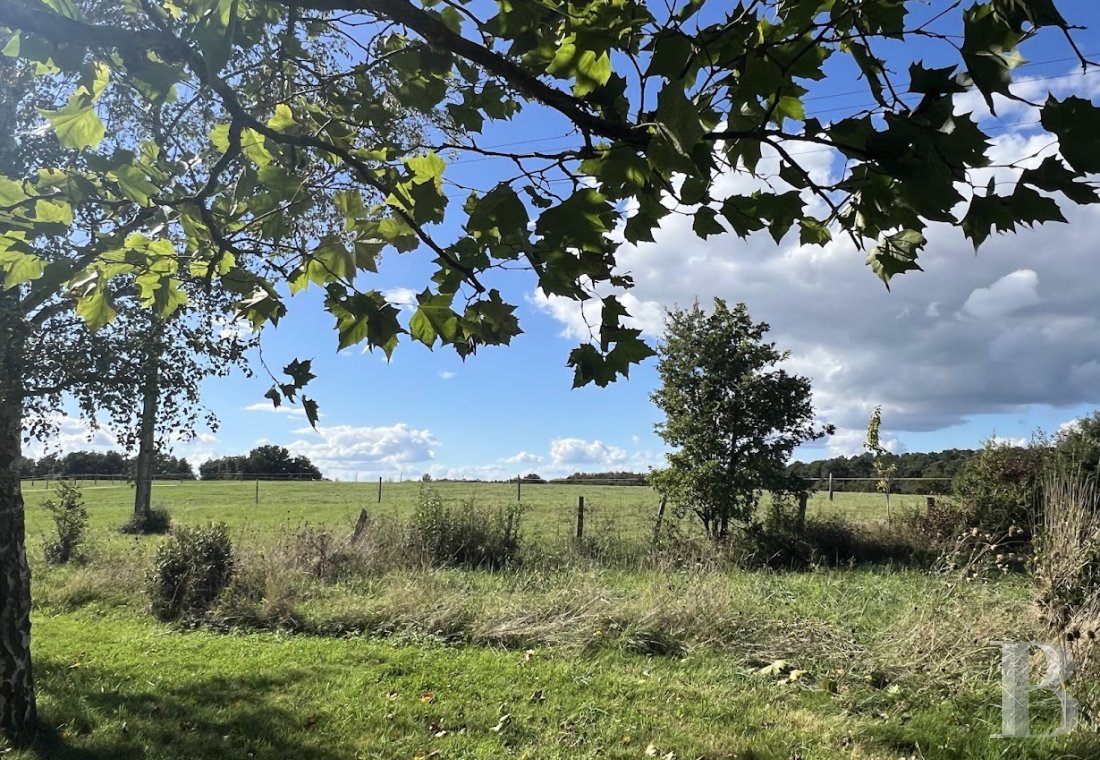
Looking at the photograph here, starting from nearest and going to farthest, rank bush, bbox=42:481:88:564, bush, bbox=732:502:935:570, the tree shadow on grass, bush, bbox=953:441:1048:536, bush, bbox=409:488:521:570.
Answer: the tree shadow on grass
bush, bbox=953:441:1048:536
bush, bbox=409:488:521:570
bush, bbox=732:502:935:570
bush, bbox=42:481:88:564

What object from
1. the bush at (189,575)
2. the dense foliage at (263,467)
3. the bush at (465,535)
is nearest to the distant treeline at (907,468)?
the bush at (465,535)

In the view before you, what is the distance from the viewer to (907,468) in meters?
29.0

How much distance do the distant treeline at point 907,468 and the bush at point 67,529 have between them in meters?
13.9

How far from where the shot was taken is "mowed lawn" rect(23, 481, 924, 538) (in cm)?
1567

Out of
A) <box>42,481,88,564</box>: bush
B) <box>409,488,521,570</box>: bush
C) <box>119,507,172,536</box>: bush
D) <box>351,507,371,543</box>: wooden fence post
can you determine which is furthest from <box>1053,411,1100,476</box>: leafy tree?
<box>119,507,172,536</box>: bush

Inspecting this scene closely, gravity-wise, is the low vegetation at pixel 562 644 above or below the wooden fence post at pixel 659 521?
below

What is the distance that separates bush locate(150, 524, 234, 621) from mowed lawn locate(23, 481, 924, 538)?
13.4 ft

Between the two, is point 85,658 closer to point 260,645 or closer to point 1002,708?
point 260,645

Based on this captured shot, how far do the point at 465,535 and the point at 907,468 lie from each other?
911 inches

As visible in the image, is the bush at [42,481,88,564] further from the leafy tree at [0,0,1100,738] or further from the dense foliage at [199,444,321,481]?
the dense foliage at [199,444,321,481]

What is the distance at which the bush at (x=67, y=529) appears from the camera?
1380 centimetres

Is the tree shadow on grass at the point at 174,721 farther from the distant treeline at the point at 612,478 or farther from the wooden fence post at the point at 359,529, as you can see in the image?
the distant treeline at the point at 612,478

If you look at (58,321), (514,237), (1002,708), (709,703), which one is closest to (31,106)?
(58,321)

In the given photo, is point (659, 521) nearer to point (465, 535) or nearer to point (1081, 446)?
point (465, 535)
